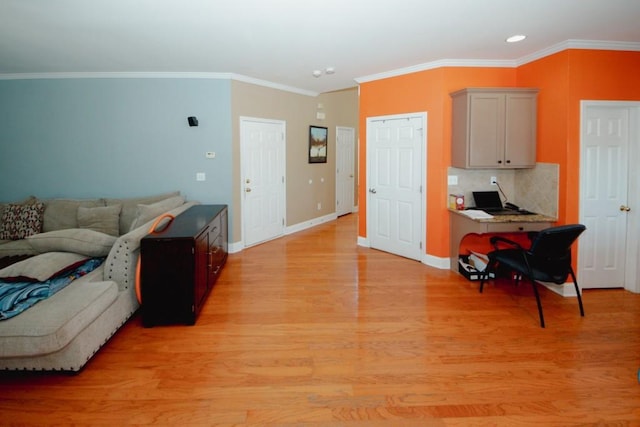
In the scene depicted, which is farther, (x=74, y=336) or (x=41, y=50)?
(x=41, y=50)

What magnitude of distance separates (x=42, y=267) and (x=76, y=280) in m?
0.35

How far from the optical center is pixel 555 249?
3.50 meters

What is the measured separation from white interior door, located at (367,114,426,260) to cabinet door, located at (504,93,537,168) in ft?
3.42

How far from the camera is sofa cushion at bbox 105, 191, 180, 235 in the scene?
5.16m

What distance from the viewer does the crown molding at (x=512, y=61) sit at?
4070 mm

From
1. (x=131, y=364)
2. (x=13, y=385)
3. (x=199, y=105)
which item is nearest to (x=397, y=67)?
(x=199, y=105)

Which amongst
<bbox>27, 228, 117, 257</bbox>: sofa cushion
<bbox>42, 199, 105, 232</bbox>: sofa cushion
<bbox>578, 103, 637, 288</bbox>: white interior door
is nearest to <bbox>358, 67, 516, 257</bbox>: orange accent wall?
<bbox>578, 103, 637, 288</bbox>: white interior door

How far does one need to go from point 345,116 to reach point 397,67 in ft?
12.5

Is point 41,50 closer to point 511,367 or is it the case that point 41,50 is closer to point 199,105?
point 199,105

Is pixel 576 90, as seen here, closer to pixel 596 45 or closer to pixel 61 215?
pixel 596 45

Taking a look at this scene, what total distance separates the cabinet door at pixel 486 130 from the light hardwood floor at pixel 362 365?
1.46 m

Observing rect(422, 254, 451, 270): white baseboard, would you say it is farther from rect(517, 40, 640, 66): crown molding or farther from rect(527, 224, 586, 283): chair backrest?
rect(517, 40, 640, 66): crown molding

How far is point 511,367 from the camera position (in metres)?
2.83

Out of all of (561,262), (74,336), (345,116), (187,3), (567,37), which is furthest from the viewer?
(345,116)
